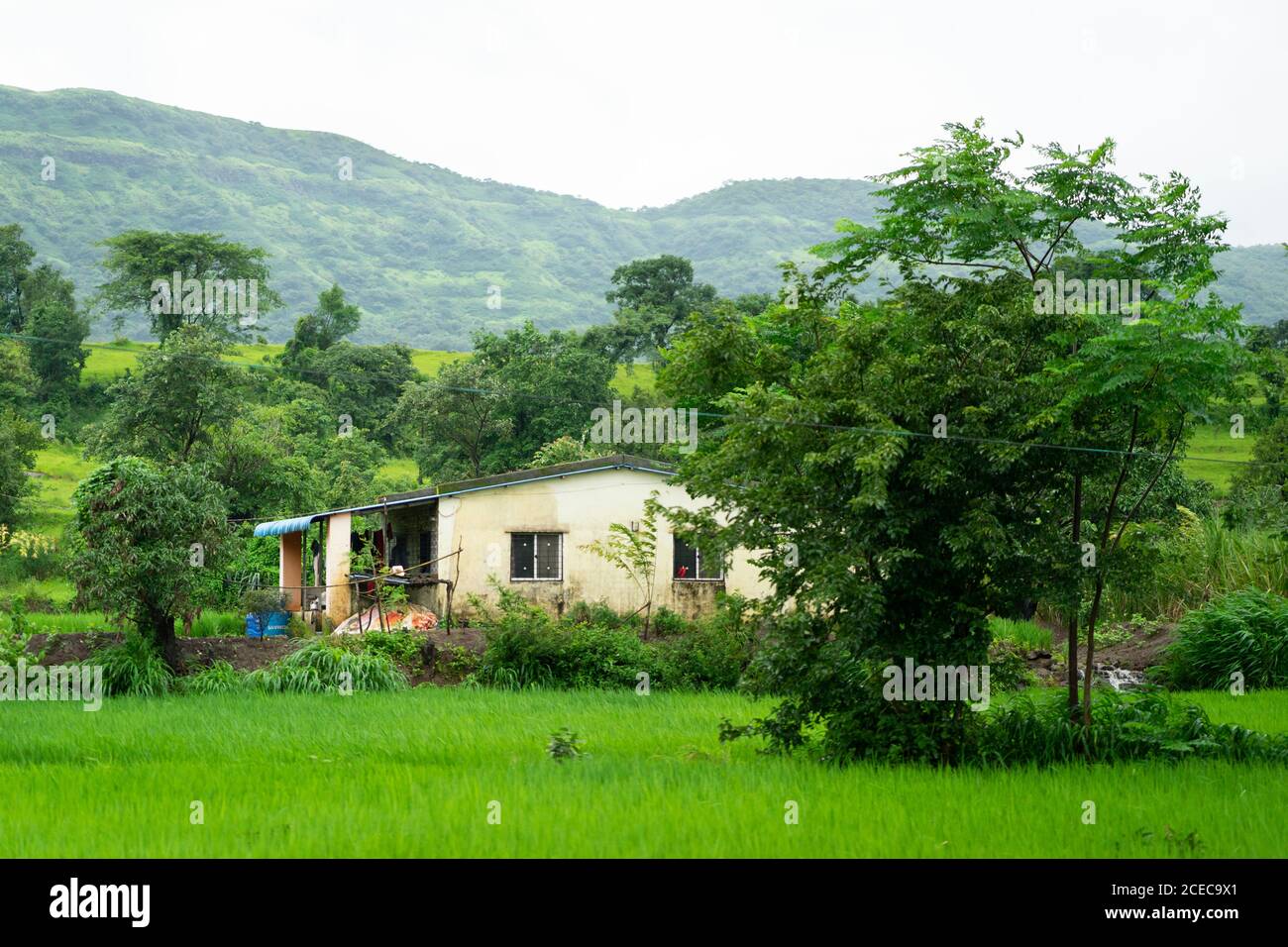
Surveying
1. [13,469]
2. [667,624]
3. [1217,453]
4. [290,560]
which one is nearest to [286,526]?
[290,560]

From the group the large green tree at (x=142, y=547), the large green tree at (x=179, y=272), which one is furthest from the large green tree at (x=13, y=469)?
the large green tree at (x=142, y=547)

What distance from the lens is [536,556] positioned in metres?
30.7

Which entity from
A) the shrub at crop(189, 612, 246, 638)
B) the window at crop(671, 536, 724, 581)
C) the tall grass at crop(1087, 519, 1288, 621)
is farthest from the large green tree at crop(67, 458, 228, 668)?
the tall grass at crop(1087, 519, 1288, 621)

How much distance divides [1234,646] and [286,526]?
23172 mm

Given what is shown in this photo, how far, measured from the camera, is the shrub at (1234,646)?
22.6 meters

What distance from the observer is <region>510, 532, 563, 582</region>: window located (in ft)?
100

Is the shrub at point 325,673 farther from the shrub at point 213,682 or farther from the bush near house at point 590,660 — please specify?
the bush near house at point 590,660

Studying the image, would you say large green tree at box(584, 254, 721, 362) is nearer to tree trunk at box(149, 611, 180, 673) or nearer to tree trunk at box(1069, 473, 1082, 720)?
tree trunk at box(149, 611, 180, 673)

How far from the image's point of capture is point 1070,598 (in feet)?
42.5

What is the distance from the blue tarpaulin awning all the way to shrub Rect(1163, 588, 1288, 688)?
65.6 feet

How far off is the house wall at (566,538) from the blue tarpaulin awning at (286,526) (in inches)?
165

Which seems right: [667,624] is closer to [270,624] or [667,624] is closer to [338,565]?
[338,565]

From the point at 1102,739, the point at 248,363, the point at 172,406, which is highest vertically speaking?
the point at 248,363
